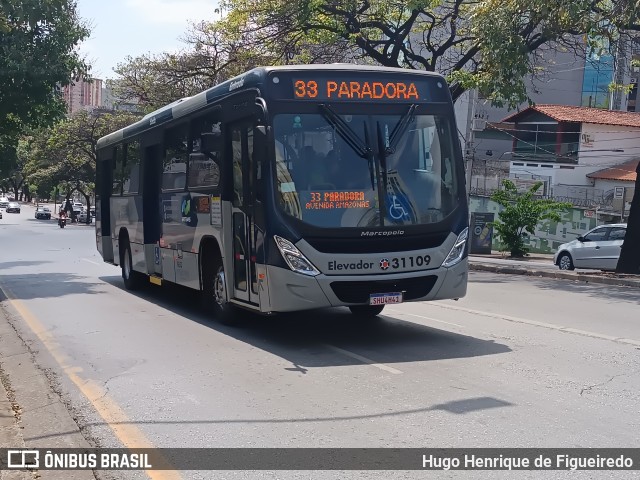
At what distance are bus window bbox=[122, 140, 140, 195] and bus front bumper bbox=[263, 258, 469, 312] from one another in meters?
6.96

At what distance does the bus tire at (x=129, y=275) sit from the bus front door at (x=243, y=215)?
6.64 metres

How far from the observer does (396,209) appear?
955 cm

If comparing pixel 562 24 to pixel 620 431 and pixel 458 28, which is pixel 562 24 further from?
pixel 620 431

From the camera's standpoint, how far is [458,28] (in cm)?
2594

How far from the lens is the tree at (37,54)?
53.8ft

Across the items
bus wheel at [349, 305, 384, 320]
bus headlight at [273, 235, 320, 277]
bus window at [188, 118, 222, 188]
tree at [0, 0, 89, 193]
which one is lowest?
bus wheel at [349, 305, 384, 320]

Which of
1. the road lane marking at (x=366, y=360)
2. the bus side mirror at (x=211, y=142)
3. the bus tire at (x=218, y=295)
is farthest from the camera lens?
the bus tire at (x=218, y=295)

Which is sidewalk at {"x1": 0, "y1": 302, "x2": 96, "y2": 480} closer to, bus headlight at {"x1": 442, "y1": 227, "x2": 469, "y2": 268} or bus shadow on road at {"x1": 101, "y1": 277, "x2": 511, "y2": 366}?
bus shadow on road at {"x1": 101, "y1": 277, "x2": 511, "y2": 366}

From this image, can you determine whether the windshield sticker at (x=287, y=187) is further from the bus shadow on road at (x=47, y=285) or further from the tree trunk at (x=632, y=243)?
the tree trunk at (x=632, y=243)

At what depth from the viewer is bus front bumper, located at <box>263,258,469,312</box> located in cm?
919

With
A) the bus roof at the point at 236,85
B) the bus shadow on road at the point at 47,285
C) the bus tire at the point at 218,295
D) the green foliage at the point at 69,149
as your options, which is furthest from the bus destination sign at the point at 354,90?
the green foliage at the point at 69,149

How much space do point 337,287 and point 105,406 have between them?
305 cm

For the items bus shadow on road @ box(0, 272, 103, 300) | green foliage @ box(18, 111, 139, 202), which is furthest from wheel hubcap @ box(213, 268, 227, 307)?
green foliage @ box(18, 111, 139, 202)

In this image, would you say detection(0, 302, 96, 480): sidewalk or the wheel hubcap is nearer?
detection(0, 302, 96, 480): sidewalk
